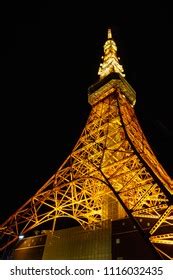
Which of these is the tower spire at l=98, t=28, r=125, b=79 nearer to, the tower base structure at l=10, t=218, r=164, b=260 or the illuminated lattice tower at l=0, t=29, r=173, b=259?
the illuminated lattice tower at l=0, t=29, r=173, b=259

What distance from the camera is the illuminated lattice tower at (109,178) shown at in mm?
9266

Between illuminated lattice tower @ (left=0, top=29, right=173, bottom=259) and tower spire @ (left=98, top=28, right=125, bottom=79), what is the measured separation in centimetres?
9

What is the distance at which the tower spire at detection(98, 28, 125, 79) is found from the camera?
19750mm

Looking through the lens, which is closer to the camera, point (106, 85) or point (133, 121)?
point (133, 121)

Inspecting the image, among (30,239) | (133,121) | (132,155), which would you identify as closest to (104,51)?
(133,121)

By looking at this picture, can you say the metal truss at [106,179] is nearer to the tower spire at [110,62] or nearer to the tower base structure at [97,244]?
Answer: the tower base structure at [97,244]

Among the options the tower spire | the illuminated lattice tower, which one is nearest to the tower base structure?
the illuminated lattice tower

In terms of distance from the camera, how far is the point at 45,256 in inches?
457

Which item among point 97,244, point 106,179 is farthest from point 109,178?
point 97,244
